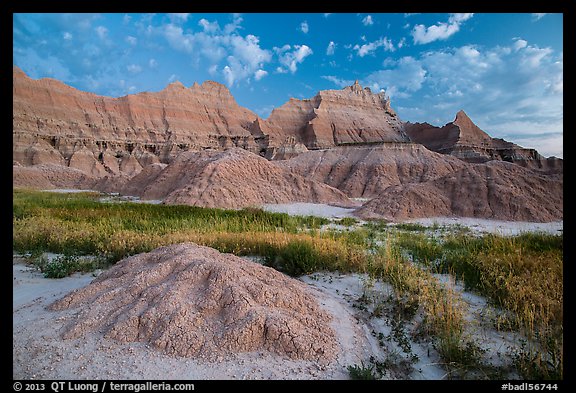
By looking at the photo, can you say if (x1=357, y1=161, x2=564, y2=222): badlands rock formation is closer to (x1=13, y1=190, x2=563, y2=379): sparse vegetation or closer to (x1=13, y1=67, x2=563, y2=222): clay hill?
(x1=13, y1=67, x2=563, y2=222): clay hill

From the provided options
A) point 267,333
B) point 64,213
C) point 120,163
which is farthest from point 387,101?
point 267,333

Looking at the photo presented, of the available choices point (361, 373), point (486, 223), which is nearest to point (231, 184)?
point (486, 223)

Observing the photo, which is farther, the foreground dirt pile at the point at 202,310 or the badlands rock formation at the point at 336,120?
the badlands rock formation at the point at 336,120

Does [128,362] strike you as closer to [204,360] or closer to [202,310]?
[204,360]

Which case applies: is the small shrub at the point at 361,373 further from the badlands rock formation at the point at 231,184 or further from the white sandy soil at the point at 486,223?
the badlands rock formation at the point at 231,184

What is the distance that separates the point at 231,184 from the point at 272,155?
44333mm

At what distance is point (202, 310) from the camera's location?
4.11 meters

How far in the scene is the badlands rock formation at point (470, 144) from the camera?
69.5m

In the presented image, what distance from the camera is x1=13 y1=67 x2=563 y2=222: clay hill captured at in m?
21.7

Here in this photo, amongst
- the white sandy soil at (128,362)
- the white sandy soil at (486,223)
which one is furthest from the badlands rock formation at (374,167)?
the white sandy soil at (128,362)

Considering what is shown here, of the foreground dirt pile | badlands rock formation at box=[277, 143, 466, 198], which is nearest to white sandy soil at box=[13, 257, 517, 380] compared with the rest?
the foreground dirt pile

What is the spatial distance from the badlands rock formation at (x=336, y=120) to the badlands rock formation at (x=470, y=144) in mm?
6336

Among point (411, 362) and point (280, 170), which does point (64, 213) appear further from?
point (280, 170)
